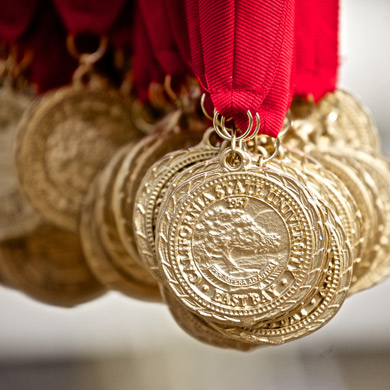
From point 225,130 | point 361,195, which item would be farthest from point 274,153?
point 361,195

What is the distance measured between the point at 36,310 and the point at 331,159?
1.04m

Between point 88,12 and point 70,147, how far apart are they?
0.18 meters

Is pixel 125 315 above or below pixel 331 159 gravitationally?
below

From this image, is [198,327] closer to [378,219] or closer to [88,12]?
[378,219]

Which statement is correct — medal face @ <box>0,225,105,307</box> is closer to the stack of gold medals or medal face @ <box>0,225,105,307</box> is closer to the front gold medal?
the stack of gold medals

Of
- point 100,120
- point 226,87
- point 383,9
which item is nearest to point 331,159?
point 226,87

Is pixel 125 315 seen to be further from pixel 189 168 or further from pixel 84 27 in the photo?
pixel 189 168

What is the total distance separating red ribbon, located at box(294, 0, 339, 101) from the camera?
68 centimetres

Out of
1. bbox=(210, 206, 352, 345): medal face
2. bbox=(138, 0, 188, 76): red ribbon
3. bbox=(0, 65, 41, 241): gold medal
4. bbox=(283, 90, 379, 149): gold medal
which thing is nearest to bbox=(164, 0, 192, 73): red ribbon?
bbox=(138, 0, 188, 76): red ribbon

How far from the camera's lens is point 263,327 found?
52cm

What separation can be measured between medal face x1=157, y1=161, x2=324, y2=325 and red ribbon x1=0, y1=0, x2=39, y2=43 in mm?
489

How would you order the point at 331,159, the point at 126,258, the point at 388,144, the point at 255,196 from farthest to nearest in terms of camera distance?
the point at 388,144
the point at 126,258
the point at 331,159
the point at 255,196

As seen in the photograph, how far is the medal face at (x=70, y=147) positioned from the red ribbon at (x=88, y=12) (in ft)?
0.27

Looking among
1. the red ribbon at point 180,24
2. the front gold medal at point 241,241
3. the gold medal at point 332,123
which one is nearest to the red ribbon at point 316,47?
the gold medal at point 332,123
